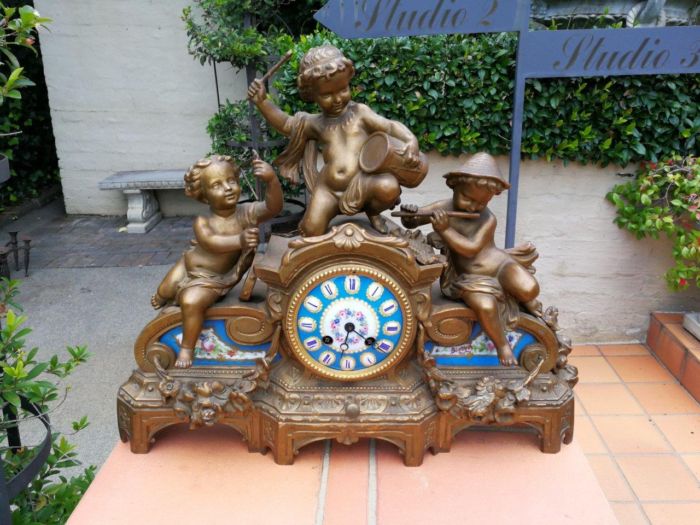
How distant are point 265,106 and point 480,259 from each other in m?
0.65

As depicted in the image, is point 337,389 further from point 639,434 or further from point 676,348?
point 676,348

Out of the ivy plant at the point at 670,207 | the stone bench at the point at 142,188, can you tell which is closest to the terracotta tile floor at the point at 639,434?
the ivy plant at the point at 670,207

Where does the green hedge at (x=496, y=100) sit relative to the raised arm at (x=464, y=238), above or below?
above

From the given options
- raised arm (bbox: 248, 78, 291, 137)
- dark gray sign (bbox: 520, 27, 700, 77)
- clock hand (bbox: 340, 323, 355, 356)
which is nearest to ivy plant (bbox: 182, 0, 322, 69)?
dark gray sign (bbox: 520, 27, 700, 77)

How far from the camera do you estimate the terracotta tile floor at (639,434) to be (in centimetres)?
216

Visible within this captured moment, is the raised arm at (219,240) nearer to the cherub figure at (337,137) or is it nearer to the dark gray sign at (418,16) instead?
the cherub figure at (337,137)

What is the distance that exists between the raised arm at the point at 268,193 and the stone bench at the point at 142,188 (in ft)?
12.9

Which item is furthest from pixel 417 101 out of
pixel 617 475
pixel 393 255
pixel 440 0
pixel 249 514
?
pixel 249 514

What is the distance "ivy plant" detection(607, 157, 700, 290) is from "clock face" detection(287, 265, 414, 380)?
1932 millimetres

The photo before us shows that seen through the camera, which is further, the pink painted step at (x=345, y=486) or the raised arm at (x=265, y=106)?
the raised arm at (x=265, y=106)

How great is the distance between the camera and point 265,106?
1438mm

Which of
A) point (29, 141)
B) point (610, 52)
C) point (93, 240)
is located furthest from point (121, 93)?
point (610, 52)

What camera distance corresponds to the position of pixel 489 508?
1.32m

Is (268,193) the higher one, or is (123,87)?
(123,87)
